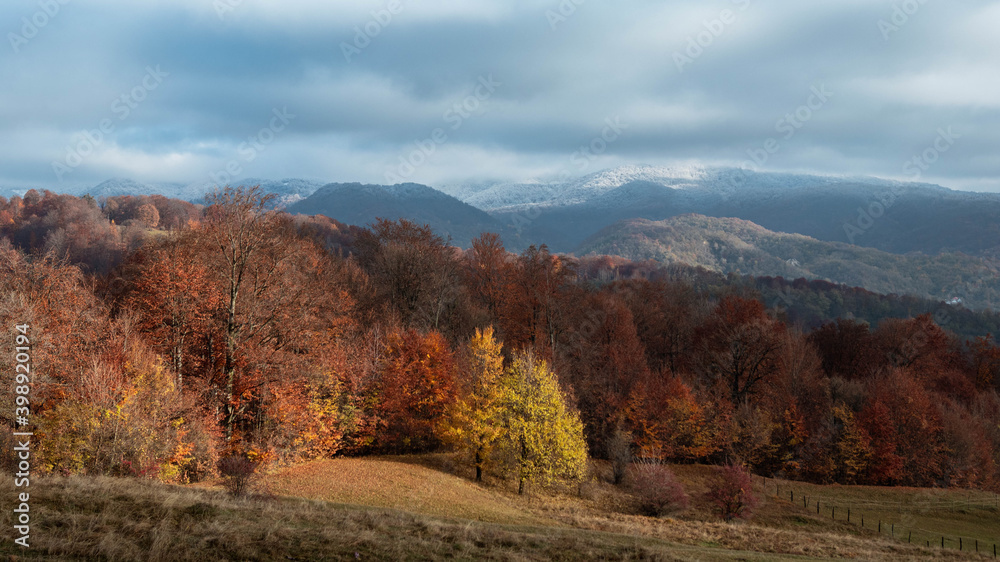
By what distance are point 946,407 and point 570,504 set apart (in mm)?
63660

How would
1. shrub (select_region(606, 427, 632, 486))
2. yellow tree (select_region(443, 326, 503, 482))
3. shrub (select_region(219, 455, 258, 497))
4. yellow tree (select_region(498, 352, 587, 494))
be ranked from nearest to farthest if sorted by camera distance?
shrub (select_region(219, 455, 258, 497)) < yellow tree (select_region(498, 352, 587, 494)) < yellow tree (select_region(443, 326, 503, 482)) < shrub (select_region(606, 427, 632, 486))

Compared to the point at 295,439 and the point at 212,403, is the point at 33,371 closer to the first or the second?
the point at 212,403

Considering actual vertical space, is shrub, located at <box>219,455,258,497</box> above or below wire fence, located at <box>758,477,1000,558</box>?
above

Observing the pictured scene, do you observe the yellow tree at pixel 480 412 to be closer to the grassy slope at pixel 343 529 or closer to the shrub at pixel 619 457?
the grassy slope at pixel 343 529

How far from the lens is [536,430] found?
137 feet

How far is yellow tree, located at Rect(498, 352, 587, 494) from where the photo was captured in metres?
41.2

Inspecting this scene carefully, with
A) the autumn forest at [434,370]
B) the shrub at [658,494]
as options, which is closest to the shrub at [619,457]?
the autumn forest at [434,370]

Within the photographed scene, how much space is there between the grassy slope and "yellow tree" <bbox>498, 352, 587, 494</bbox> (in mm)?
5375

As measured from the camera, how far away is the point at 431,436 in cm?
5153

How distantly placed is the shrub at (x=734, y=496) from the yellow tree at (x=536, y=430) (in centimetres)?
1133

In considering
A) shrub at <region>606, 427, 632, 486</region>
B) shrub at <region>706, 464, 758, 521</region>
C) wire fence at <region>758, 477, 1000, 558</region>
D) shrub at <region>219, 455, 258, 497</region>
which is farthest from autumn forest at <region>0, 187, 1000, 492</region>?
shrub at <region>706, 464, 758, 521</region>

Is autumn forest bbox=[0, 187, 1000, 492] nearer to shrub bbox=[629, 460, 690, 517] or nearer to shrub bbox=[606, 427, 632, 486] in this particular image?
shrub bbox=[606, 427, 632, 486]

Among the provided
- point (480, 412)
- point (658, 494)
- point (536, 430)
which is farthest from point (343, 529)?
point (658, 494)

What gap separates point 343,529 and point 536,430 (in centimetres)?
2697
